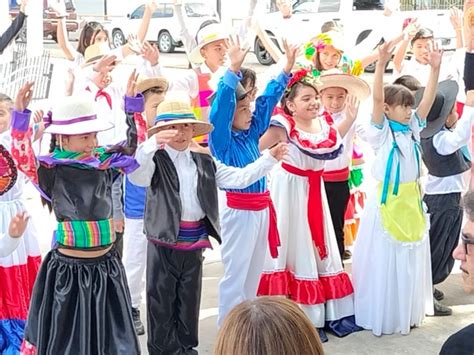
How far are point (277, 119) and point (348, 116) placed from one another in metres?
0.57

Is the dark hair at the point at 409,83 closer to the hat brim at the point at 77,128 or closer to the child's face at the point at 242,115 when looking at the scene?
the child's face at the point at 242,115

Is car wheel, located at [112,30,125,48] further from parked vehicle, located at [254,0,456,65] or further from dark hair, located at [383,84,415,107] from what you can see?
dark hair, located at [383,84,415,107]

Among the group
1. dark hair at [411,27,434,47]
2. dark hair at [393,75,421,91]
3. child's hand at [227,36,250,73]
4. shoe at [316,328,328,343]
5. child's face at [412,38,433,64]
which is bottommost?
shoe at [316,328,328,343]

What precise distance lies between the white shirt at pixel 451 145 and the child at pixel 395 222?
252mm

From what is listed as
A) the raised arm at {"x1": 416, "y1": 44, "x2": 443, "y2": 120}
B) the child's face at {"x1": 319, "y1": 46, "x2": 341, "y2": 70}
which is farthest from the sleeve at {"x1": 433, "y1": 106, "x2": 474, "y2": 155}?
the child's face at {"x1": 319, "y1": 46, "x2": 341, "y2": 70}

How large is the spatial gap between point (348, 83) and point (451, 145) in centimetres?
79

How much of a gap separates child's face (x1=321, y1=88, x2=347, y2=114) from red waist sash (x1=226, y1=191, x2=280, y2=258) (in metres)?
1.11

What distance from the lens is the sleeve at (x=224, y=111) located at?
4.22m

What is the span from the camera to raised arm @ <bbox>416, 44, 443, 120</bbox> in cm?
472

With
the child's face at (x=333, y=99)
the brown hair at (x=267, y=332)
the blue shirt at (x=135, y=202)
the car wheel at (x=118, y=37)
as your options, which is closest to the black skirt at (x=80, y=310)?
the blue shirt at (x=135, y=202)

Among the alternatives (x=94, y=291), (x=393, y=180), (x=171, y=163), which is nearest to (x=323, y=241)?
(x=393, y=180)

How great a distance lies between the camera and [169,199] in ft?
13.1

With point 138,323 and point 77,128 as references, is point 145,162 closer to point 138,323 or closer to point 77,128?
point 77,128

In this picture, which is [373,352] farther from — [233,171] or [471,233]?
[471,233]
